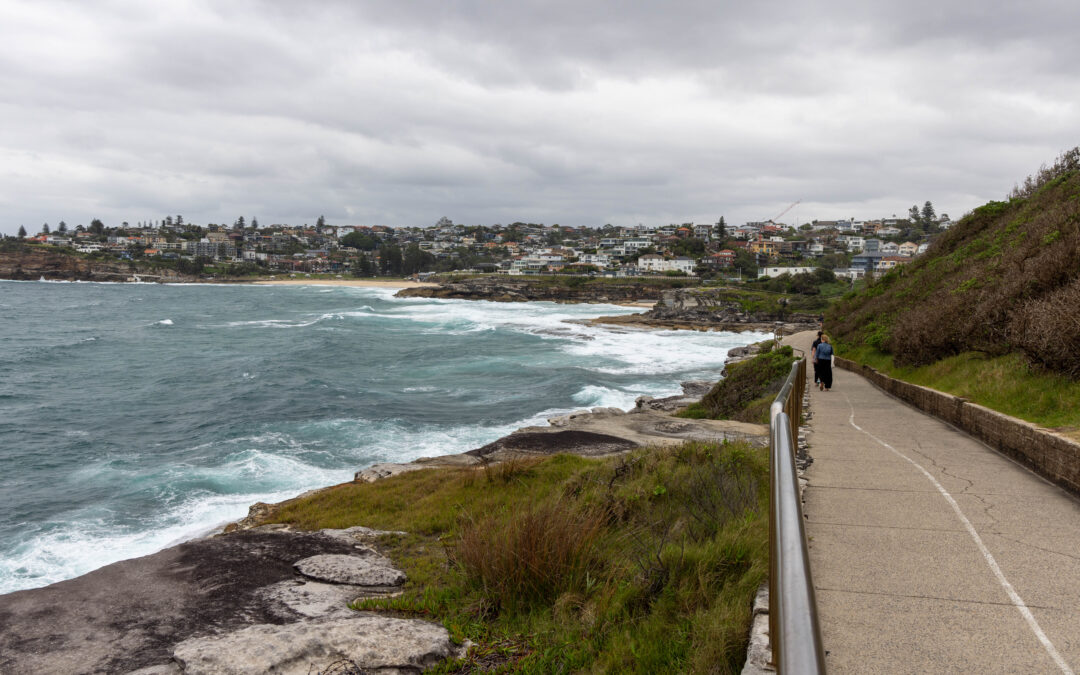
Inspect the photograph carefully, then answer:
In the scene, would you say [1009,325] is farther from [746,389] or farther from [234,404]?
[234,404]

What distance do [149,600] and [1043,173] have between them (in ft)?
111

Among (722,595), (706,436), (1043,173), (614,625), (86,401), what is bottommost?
(86,401)

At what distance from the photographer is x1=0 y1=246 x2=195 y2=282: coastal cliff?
144 metres

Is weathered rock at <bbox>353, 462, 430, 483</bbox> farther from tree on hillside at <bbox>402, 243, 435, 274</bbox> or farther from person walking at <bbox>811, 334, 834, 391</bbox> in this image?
tree on hillside at <bbox>402, 243, 435, 274</bbox>

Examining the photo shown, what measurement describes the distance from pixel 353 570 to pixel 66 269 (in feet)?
572

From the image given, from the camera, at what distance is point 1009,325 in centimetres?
1119

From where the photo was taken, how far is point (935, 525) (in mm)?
5402

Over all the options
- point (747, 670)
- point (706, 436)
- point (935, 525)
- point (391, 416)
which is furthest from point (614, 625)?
point (391, 416)

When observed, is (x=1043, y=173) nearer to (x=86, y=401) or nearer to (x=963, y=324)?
(x=963, y=324)

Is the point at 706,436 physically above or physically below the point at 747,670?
below

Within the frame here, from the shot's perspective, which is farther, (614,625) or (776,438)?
(614,625)

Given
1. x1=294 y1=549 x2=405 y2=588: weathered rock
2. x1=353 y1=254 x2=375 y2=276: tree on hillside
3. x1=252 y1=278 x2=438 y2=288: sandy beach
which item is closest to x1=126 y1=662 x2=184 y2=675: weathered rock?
x1=294 y1=549 x2=405 y2=588: weathered rock

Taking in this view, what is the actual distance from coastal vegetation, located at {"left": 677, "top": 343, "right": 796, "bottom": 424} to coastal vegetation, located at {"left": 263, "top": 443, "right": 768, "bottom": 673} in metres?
13.2

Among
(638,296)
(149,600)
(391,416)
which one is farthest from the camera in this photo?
(638,296)
